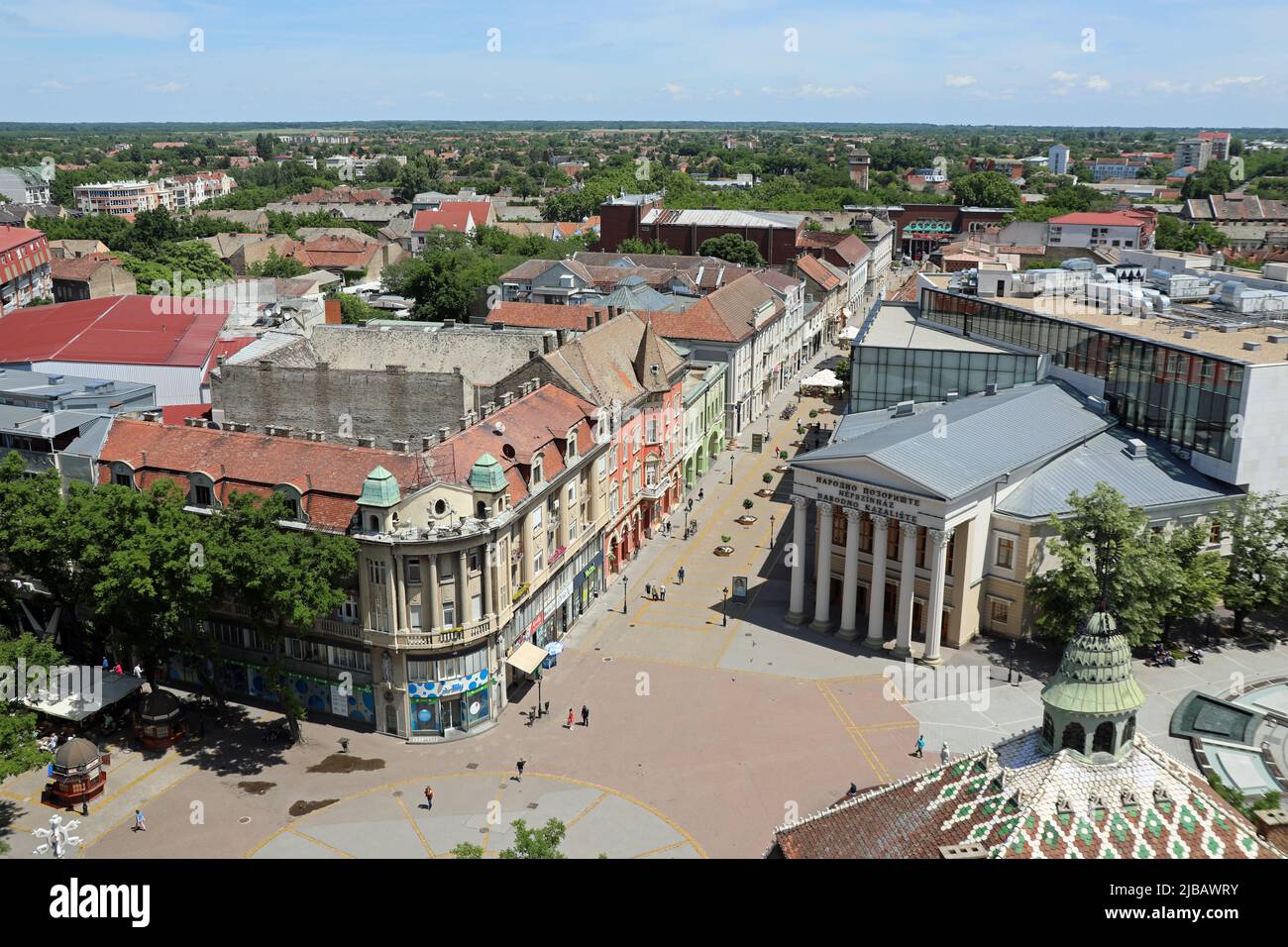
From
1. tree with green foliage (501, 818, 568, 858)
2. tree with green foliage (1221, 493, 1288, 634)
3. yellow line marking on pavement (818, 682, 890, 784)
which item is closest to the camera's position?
tree with green foliage (501, 818, 568, 858)

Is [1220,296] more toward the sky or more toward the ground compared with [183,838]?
more toward the sky

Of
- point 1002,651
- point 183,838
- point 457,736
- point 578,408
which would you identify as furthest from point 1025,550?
point 183,838

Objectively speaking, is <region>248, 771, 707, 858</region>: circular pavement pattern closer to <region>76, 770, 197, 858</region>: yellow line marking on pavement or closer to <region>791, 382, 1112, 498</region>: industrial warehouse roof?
<region>76, 770, 197, 858</region>: yellow line marking on pavement

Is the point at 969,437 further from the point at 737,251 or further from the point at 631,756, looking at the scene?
the point at 737,251

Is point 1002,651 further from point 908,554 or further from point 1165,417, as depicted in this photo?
point 1165,417

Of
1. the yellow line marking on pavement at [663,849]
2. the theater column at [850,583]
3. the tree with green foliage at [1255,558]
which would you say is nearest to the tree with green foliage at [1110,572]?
the tree with green foliage at [1255,558]

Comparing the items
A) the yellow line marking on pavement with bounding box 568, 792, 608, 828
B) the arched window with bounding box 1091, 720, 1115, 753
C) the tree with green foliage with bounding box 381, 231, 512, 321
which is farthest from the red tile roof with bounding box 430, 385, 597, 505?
the tree with green foliage with bounding box 381, 231, 512, 321
